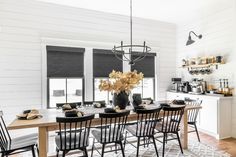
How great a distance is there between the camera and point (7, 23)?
3812 millimetres

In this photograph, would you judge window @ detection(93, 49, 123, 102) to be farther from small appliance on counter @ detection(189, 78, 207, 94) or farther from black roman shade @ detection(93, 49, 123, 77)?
small appliance on counter @ detection(189, 78, 207, 94)

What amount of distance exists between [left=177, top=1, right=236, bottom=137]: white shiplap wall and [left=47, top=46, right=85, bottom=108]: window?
3.19 metres

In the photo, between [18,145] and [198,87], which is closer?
[18,145]

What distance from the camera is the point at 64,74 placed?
4262mm

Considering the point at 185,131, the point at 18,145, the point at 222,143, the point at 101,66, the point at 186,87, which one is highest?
the point at 101,66

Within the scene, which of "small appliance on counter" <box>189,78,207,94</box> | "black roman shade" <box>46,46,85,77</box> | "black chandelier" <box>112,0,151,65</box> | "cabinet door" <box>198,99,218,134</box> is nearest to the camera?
"black chandelier" <box>112,0,151,65</box>

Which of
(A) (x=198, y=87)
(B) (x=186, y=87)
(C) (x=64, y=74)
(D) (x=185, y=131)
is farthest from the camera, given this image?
(B) (x=186, y=87)

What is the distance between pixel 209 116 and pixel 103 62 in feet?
9.57

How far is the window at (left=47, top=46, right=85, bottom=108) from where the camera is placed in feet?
13.7

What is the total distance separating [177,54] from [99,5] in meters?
2.94

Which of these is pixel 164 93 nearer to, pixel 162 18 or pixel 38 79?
pixel 162 18

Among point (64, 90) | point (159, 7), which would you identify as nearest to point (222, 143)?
point (159, 7)

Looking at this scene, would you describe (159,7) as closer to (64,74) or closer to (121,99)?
(121,99)

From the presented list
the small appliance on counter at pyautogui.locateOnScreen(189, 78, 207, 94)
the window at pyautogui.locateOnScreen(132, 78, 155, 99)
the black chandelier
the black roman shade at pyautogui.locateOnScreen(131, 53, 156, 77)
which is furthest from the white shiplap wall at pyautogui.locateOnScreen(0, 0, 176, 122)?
the small appliance on counter at pyautogui.locateOnScreen(189, 78, 207, 94)
